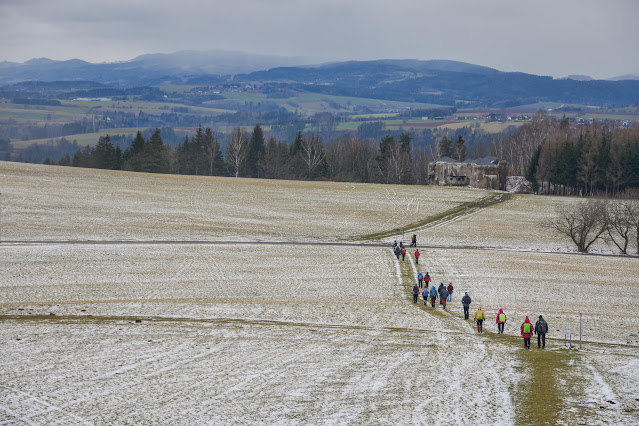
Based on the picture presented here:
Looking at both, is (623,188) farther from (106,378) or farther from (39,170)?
Answer: (106,378)

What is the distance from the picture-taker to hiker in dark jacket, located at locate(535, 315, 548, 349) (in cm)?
3045

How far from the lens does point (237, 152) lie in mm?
142125

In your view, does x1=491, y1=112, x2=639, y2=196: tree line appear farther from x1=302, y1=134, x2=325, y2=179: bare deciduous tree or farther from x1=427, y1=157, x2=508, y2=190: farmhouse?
x1=302, y1=134, x2=325, y2=179: bare deciduous tree

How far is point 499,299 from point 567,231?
110 ft

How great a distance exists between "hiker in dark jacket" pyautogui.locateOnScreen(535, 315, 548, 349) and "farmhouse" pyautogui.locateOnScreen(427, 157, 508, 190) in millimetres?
100114

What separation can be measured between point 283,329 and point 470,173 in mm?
110293

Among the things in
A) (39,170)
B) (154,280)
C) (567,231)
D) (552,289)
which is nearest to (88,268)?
(154,280)

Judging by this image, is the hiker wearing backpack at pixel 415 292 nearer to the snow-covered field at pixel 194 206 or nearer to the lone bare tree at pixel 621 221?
the snow-covered field at pixel 194 206

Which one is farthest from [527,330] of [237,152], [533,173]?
[237,152]

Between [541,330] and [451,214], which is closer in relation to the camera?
[541,330]

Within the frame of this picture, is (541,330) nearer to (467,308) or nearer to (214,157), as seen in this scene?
(467,308)

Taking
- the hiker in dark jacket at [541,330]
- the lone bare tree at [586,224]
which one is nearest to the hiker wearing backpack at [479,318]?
the hiker in dark jacket at [541,330]

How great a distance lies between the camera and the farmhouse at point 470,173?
129625mm

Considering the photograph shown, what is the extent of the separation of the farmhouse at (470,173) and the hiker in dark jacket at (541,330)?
100114 mm
